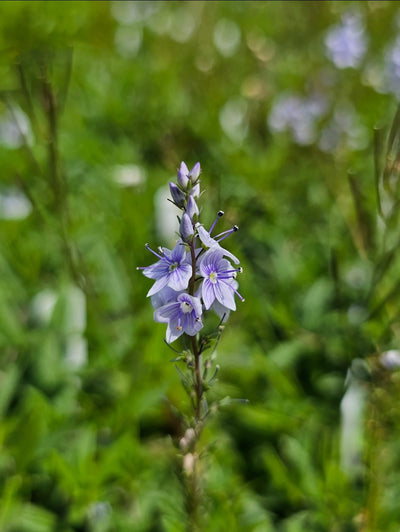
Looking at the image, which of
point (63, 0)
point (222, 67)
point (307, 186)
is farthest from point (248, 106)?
point (63, 0)

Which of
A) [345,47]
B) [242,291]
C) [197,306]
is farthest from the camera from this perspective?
[345,47]

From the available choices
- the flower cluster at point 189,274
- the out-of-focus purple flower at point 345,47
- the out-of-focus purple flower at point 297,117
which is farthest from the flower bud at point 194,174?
the out-of-focus purple flower at point 345,47

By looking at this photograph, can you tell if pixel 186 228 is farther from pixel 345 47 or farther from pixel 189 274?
pixel 345 47

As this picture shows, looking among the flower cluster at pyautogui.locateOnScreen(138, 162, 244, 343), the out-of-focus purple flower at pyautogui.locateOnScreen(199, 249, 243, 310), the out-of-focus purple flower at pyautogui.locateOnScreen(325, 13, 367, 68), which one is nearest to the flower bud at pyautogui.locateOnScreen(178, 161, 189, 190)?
the flower cluster at pyautogui.locateOnScreen(138, 162, 244, 343)

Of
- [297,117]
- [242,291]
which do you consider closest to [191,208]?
[242,291]

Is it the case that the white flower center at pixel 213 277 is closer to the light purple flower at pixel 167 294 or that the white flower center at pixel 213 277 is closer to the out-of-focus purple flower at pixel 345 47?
the light purple flower at pixel 167 294
